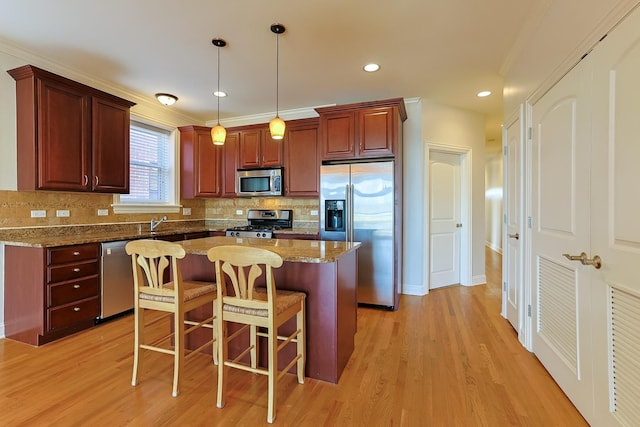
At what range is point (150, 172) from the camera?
4.34 meters

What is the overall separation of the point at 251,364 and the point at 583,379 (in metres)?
2.03

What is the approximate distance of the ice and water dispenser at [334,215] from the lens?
144 inches

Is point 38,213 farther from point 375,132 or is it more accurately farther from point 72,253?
point 375,132

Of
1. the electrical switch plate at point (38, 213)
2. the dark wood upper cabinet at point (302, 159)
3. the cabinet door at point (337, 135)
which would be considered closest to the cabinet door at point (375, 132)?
the cabinet door at point (337, 135)

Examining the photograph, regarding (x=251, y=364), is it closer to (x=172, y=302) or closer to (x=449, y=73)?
(x=172, y=302)

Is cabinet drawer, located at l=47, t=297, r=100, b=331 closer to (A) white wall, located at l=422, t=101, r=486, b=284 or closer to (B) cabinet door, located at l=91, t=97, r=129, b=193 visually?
(B) cabinet door, located at l=91, t=97, r=129, b=193

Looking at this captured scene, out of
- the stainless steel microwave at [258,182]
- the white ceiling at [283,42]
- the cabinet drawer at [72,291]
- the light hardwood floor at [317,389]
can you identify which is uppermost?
the white ceiling at [283,42]

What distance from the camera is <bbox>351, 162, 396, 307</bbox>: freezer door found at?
3475 mm

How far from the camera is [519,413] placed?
5.70 feet

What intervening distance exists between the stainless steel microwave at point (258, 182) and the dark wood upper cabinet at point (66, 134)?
1.57 metres

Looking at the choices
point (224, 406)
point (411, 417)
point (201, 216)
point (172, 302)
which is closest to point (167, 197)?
point (201, 216)

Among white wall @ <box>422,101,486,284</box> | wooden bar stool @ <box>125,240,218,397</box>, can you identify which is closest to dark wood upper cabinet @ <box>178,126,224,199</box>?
wooden bar stool @ <box>125,240,218,397</box>

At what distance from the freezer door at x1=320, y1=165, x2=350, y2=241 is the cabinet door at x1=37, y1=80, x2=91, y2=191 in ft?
8.33

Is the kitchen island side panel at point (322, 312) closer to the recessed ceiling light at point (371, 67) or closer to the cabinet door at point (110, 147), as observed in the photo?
the recessed ceiling light at point (371, 67)
